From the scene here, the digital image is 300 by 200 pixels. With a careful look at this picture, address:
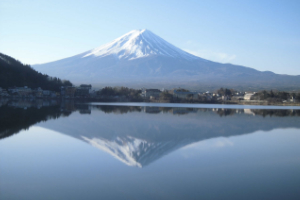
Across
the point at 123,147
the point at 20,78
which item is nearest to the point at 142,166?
Result: the point at 123,147

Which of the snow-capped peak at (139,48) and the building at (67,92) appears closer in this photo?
the building at (67,92)

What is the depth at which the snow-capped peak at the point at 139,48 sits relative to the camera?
110938mm

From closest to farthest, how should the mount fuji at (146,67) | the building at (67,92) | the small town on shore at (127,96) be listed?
the small town on shore at (127,96)
the building at (67,92)
the mount fuji at (146,67)

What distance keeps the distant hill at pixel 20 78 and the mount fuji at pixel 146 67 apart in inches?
1703

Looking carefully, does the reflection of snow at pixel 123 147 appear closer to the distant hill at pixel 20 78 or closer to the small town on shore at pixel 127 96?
the small town on shore at pixel 127 96

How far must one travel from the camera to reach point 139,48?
11406cm

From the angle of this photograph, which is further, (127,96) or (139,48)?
(139,48)

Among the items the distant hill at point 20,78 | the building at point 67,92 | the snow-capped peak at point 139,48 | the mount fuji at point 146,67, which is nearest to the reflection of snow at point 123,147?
the distant hill at point 20,78

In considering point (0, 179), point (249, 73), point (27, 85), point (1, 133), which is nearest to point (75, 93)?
point (27, 85)

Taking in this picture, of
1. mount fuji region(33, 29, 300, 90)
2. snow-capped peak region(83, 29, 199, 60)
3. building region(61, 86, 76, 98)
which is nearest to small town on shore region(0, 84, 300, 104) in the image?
building region(61, 86, 76, 98)

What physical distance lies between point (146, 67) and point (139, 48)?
46.9 ft

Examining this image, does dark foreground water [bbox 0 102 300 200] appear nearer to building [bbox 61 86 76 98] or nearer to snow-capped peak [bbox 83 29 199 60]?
building [bbox 61 86 76 98]

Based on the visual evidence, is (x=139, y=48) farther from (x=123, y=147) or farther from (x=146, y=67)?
(x=123, y=147)

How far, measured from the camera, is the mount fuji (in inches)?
3615
